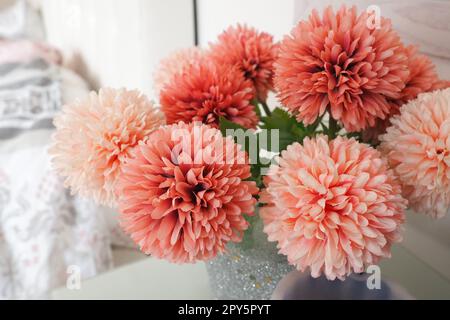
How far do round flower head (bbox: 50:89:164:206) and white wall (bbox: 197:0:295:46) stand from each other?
0.36 metres

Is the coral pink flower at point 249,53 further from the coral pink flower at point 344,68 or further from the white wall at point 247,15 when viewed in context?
the white wall at point 247,15

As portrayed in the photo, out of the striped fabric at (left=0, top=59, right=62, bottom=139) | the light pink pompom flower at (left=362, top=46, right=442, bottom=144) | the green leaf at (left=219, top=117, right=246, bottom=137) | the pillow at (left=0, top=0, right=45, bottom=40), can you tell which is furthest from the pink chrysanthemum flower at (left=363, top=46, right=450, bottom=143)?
the pillow at (left=0, top=0, right=45, bottom=40)

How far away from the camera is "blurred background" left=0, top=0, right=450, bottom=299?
437 millimetres

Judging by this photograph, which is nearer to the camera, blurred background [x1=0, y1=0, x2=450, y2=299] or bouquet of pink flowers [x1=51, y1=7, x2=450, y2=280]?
bouquet of pink flowers [x1=51, y1=7, x2=450, y2=280]

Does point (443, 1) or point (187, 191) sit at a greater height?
point (443, 1)

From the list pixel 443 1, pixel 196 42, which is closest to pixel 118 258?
pixel 196 42

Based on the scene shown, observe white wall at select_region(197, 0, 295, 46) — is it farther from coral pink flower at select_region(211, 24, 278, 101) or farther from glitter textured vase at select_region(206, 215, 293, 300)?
glitter textured vase at select_region(206, 215, 293, 300)

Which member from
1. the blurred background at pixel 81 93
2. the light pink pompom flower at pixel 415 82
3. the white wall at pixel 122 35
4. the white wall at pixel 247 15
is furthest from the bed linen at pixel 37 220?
the light pink pompom flower at pixel 415 82

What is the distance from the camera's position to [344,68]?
26 centimetres

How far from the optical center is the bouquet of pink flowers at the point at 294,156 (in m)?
0.23

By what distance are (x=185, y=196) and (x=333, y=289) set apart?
A: 0.42 feet

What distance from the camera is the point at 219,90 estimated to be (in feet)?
1.05

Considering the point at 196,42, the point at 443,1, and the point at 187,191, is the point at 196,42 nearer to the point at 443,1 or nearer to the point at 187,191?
the point at 443,1
